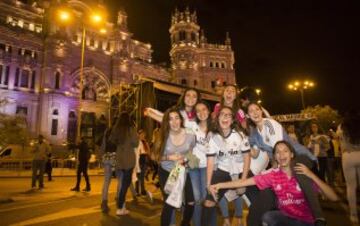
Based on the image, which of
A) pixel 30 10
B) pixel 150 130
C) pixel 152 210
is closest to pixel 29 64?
pixel 30 10

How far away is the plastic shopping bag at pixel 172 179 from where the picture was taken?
13.1ft

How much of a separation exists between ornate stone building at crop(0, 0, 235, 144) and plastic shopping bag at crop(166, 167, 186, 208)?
3076 cm

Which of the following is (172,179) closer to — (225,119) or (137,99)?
(225,119)

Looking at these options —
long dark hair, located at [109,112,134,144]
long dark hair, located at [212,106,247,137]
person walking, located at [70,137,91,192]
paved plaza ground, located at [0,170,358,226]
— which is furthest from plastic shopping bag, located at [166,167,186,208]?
person walking, located at [70,137,91,192]

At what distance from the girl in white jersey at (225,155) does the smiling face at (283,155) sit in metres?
0.70

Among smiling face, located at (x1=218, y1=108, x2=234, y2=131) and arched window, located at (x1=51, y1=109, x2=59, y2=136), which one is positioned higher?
arched window, located at (x1=51, y1=109, x2=59, y2=136)

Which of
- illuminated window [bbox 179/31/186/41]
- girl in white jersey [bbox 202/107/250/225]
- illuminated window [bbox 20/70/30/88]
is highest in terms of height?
illuminated window [bbox 179/31/186/41]

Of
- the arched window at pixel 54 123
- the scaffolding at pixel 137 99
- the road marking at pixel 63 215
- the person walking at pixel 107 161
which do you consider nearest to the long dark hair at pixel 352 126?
the road marking at pixel 63 215

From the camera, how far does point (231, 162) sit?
13.8 ft

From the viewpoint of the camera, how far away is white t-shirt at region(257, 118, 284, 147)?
4168mm

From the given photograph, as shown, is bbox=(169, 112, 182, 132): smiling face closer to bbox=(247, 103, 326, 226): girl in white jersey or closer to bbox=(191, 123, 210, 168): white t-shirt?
bbox=(191, 123, 210, 168): white t-shirt

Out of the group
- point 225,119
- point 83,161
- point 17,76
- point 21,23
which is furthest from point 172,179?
point 21,23

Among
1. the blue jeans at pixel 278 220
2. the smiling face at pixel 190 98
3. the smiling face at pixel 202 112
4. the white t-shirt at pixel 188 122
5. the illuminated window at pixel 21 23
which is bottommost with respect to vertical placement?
the blue jeans at pixel 278 220

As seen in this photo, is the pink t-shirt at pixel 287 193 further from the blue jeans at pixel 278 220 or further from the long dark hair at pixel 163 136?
the long dark hair at pixel 163 136
